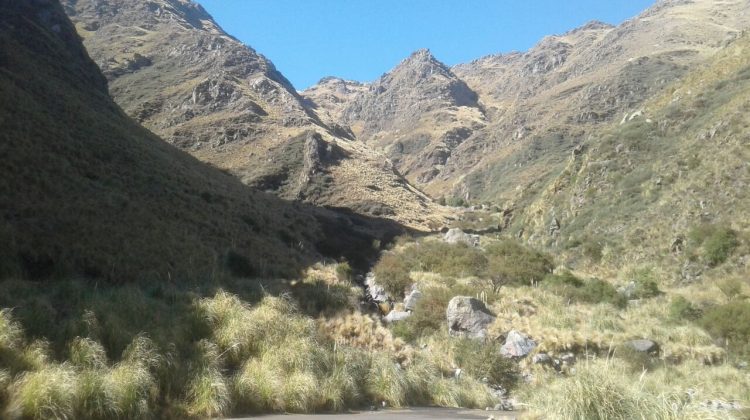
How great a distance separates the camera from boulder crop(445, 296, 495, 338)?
58.5 feet

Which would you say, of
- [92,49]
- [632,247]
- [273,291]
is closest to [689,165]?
[632,247]

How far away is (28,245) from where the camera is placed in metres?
14.8

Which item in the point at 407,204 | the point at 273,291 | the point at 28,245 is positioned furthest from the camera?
the point at 407,204

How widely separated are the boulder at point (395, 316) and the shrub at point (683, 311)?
1047 centimetres

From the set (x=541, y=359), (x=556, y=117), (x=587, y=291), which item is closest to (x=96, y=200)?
(x=541, y=359)

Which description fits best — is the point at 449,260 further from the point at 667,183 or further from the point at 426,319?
the point at 667,183

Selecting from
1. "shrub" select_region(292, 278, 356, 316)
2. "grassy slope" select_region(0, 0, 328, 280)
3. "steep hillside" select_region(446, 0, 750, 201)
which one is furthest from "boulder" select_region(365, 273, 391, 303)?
"steep hillside" select_region(446, 0, 750, 201)

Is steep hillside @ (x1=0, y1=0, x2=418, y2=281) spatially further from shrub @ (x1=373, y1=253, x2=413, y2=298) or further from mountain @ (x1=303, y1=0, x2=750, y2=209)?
mountain @ (x1=303, y1=0, x2=750, y2=209)

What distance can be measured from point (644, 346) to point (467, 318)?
589cm

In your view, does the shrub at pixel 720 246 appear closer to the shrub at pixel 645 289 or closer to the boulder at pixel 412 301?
the shrub at pixel 645 289

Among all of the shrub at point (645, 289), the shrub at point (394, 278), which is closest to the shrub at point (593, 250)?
the shrub at point (645, 289)

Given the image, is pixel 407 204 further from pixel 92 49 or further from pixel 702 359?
pixel 92 49

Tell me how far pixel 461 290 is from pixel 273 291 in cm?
955

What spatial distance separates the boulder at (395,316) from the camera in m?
19.7
